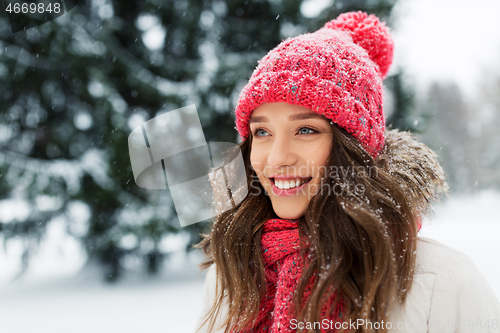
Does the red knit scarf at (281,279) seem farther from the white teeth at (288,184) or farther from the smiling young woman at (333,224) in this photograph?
the white teeth at (288,184)

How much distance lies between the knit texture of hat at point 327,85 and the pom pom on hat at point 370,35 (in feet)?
0.63

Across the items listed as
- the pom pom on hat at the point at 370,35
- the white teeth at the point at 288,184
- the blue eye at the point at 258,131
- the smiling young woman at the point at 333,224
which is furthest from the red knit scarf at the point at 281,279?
the pom pom on hat at the point at 370,35

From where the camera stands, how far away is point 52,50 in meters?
3.00

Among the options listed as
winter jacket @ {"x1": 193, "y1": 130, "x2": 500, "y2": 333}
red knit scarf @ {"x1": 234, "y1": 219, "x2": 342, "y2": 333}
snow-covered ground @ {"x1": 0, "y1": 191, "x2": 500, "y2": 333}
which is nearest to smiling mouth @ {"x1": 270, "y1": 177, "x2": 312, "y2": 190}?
red knit scarf @ {"x1": 234, "y1": 219, "x2": 342, "y2": 333}

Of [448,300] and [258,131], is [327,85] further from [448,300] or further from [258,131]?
[448,300]

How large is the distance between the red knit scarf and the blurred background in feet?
6.04

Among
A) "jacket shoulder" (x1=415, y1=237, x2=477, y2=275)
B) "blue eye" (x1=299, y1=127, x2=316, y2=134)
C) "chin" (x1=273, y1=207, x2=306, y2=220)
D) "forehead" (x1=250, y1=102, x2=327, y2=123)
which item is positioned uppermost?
"forehead" (x1=250, y1=102, x2=327, y2=123)

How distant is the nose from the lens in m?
1.26

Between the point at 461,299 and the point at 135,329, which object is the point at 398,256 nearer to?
the point at 461,299

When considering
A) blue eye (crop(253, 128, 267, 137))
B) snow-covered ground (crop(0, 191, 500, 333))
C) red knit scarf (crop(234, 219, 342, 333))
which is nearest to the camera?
red knit scarf (crop(234, 219, 342, 333))

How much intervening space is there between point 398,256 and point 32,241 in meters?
3.39

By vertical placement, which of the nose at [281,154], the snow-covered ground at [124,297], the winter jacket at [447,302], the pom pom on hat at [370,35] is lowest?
the snow-covered ground at [124,297]

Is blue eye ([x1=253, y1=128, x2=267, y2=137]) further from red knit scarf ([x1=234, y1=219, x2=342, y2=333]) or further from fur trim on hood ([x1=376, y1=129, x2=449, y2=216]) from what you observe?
fur trim on hood ([x1=376, y1=129, x2=449, y2=216])

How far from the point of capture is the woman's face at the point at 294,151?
1264 mm
